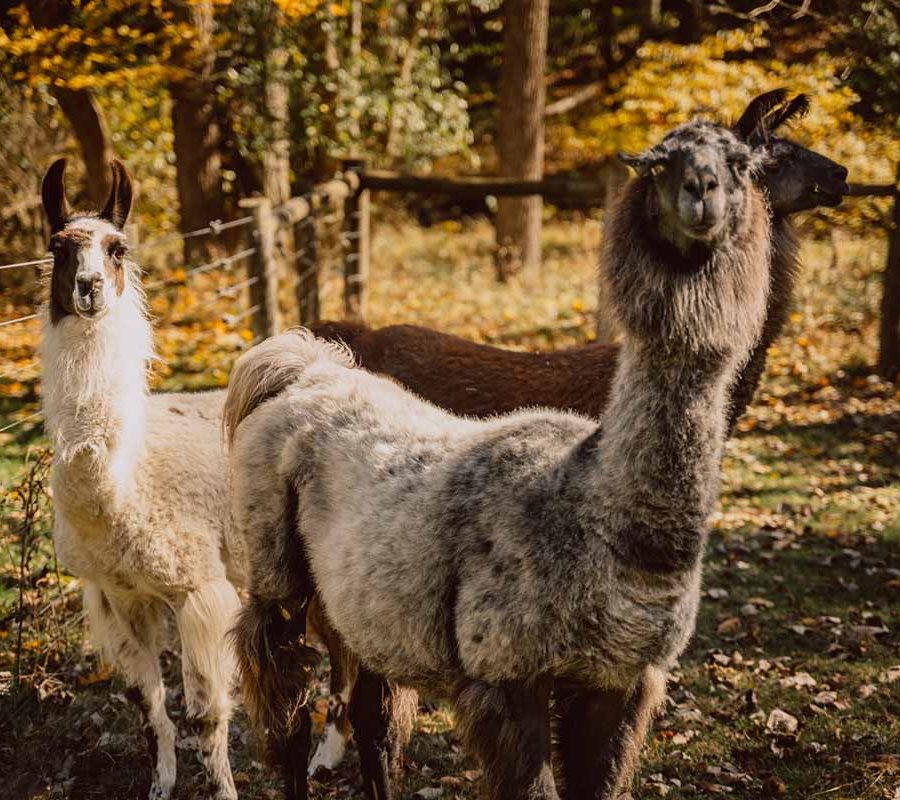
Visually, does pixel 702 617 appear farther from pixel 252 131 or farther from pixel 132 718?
pixel 252 131

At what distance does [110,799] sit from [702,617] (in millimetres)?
3327

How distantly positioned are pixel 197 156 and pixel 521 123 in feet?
14.9

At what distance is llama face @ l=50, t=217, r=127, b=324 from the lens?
355cm

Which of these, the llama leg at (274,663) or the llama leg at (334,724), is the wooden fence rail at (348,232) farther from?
the llama leg at (274,663)

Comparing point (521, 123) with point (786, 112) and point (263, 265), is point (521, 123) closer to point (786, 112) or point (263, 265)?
point (263, 265)

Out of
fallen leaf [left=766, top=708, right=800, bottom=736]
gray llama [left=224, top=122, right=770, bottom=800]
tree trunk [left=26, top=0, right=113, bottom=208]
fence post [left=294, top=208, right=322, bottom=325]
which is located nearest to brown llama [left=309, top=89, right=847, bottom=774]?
gray llama [left=224, top=122, right=770, bottom=800]

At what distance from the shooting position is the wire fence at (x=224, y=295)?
22.0ft

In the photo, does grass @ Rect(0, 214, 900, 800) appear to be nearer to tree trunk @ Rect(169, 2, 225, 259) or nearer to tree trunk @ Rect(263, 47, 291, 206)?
tree trunk @ Rect(169, 2, 225, 259)

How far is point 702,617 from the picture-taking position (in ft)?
17.9

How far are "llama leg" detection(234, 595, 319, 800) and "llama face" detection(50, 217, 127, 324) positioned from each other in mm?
1301

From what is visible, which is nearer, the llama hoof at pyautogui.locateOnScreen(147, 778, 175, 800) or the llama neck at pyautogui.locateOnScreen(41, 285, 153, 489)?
the llama neck at pyautogui.locateOnScreen(41, 285, 153, 489)

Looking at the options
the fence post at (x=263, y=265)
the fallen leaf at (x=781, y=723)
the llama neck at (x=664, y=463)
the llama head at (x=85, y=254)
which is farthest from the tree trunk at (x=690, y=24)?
the llama neck at (x=664, y=463)

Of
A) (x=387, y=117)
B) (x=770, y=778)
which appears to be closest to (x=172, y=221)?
(x=387, y=117)

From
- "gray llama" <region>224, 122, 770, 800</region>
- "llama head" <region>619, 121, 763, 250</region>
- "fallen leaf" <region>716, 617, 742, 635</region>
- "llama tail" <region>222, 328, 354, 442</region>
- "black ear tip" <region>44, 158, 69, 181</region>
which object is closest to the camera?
"llama head" <region>619, 121, 763, 250</region>
